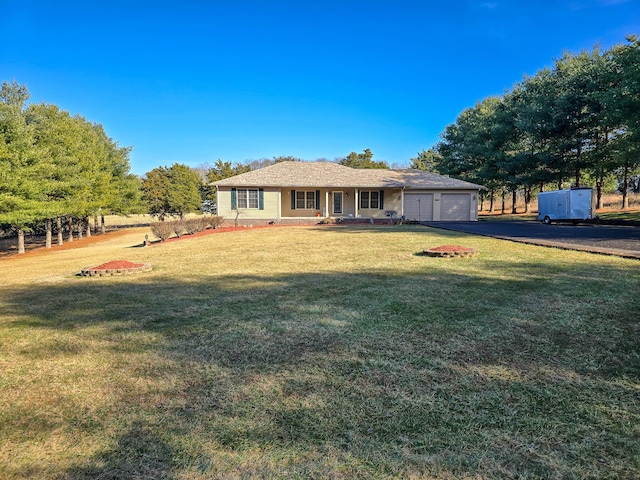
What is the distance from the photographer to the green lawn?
207 centimetres

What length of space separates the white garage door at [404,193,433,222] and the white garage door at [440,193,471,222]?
94 centimetres

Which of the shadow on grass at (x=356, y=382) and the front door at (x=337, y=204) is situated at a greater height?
the front door at (x=337, y=204)

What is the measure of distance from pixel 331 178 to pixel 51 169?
56.4 ft

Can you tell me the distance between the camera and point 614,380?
114 inches

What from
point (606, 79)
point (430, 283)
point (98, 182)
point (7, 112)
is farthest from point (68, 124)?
point (606, 79)

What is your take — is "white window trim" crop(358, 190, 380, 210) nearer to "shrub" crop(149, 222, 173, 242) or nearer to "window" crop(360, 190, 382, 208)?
"window" crop(360, 190, 382, 208)

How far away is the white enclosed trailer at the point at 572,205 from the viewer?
71.1ft

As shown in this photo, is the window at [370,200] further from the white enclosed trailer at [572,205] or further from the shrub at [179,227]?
the shrub at [179,227]

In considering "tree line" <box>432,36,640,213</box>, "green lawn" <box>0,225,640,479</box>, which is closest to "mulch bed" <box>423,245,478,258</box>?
"green lawn" <box>0,225,640,479</box>

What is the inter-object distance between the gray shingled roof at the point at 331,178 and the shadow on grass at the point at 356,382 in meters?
20.4

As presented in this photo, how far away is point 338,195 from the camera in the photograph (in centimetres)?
2734

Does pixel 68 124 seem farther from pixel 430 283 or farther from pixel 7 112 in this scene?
pixel 430 283

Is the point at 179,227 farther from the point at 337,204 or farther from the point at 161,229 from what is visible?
the point at 337,204

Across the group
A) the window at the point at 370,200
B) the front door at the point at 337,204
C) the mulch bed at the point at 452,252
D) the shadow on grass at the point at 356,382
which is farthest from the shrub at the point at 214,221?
the shadow on grass at the point at 356,382
